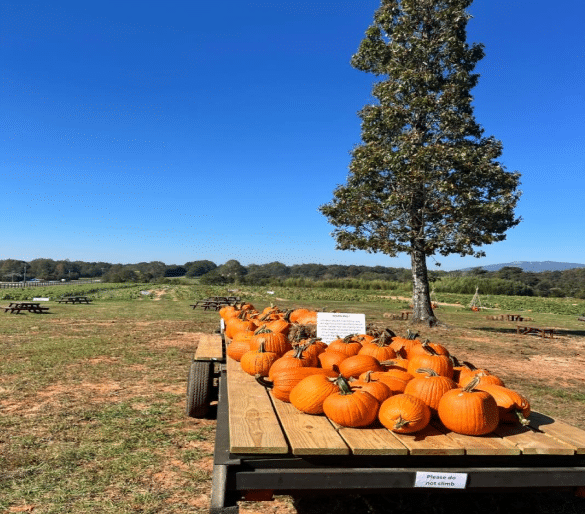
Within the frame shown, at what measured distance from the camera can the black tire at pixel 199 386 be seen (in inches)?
211

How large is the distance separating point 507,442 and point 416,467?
578 millimetres

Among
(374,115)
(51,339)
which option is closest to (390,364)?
(51,339)

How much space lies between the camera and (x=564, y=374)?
996cm

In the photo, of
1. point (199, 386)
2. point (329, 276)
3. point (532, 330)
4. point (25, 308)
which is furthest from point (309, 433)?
point (329, 276)

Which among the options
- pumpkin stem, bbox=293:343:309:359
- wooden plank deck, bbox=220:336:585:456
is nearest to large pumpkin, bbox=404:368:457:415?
wooden plank deck, bbox=220:336:585:456

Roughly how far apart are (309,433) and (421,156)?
15.3 metres

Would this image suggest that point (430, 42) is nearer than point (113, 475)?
No

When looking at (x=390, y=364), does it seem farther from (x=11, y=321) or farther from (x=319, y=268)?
(x=319, y=268)

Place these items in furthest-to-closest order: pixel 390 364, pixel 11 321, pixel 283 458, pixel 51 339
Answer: pixel 11 321
pixel 51 339
pixel 390 364
pixel 283 458

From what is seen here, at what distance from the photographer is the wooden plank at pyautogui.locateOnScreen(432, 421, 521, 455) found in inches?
96.2

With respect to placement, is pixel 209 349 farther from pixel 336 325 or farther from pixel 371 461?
pixel 371 461

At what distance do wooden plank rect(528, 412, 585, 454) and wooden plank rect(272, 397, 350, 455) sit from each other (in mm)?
1327

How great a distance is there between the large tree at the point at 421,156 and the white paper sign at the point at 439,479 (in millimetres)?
15202

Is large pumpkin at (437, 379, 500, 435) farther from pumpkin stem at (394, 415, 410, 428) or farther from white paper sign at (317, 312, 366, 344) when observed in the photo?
white paper sign at (317, 312, 366, 344)
